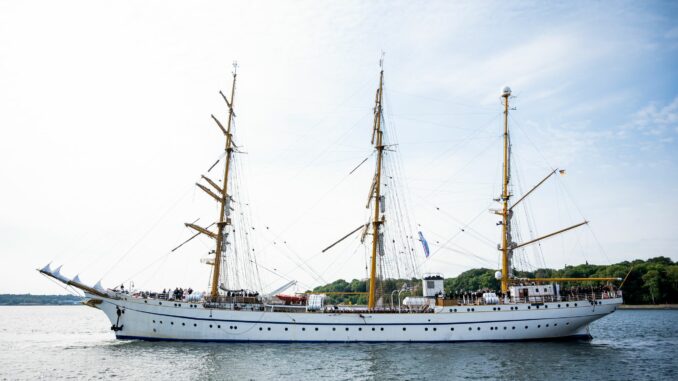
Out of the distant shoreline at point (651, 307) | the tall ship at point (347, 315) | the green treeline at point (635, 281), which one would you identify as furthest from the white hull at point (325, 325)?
the distant shoreline at point (651, 307)

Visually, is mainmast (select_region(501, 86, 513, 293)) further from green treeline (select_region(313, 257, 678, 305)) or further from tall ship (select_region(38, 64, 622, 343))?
green treeline (select_region(313, 257, 678, 305))

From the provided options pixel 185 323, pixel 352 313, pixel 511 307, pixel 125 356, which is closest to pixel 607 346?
pixel 511 307

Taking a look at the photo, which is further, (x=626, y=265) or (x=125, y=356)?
(x=626, y=265)

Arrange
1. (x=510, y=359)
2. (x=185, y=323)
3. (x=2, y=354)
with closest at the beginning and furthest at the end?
(x=510, y=359) < (x=2, y=354) < (x=185, y=323)

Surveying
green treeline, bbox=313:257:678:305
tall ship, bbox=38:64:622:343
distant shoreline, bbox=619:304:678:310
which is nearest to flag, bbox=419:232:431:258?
tall ship, bbox=38:64:622:343

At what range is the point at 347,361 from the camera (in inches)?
1089

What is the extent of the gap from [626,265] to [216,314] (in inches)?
3868

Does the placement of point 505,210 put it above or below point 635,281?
above

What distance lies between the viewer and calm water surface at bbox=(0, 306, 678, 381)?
2400 centimetres

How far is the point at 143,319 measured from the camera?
118ft

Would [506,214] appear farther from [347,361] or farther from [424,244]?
[347,361]

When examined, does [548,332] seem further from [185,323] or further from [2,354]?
[2,354]

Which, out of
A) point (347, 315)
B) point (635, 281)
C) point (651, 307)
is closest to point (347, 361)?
point (347, 315)

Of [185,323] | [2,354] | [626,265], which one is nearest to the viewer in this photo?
[2,354]
